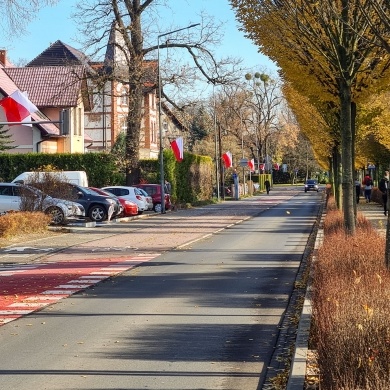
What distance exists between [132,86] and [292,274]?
100 feet

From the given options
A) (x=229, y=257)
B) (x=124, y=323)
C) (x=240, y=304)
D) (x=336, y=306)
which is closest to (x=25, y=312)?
(x=124, y=323)

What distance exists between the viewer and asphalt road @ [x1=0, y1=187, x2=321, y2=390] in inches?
336

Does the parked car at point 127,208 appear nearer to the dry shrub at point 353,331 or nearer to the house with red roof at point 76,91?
the house with red roof at point 76,91

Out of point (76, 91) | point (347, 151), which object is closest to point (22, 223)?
point (347, 151)

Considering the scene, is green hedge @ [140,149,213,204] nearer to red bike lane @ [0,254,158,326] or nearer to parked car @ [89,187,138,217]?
parked car @ [89,187,138,217]

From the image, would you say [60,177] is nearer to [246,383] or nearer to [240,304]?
[240,304]

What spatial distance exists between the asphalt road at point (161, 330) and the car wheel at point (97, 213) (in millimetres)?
16645

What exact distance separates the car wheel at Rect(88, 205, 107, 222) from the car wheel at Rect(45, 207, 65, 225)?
13.2 feet

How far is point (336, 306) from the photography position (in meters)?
7.98

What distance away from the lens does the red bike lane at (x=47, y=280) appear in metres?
13.5

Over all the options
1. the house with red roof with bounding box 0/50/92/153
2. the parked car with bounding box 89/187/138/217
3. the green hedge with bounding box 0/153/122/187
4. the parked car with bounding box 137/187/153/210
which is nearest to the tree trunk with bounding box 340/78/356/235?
the parked car with bounding box 89/187/138/217

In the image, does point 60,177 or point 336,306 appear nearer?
point 336,306

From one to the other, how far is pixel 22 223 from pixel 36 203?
3.34m

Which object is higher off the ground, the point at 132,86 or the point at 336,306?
the point at 132,86
